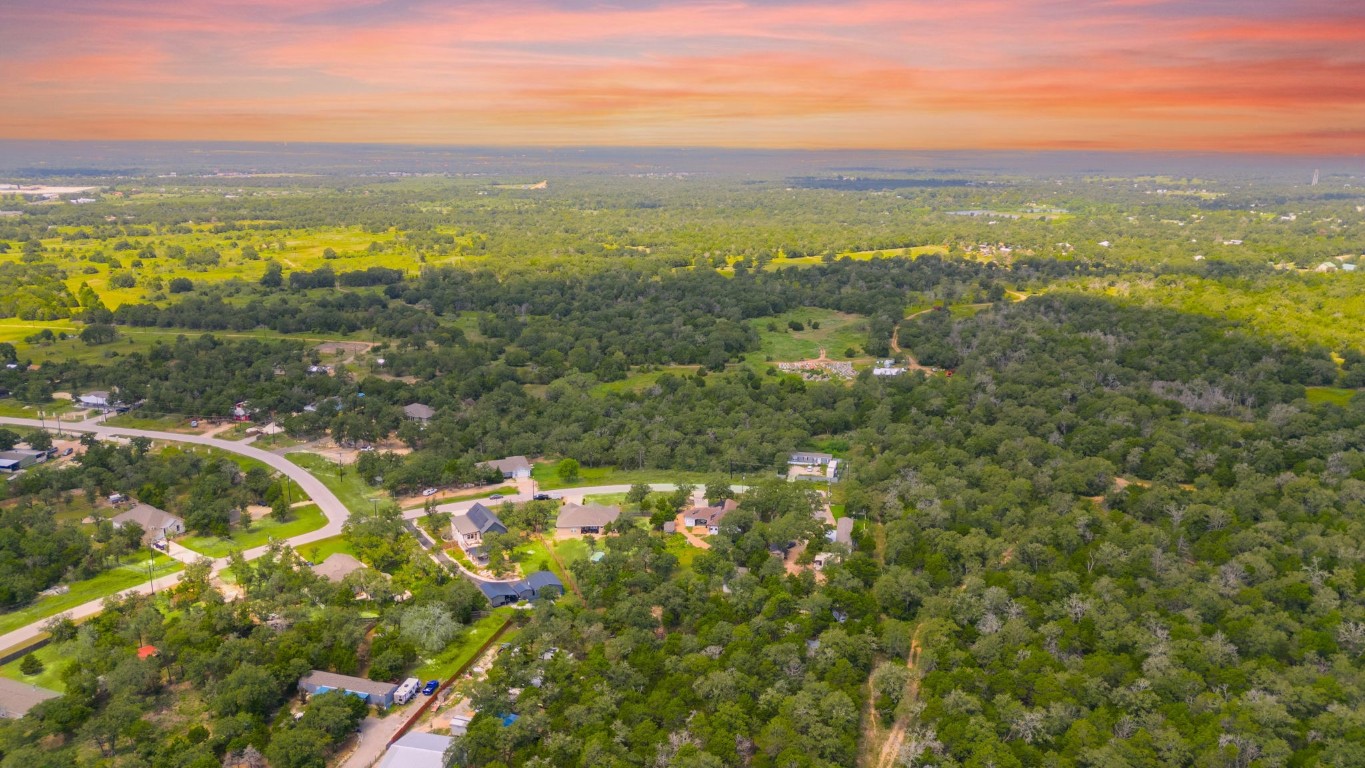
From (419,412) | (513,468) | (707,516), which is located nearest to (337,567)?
(513,468)

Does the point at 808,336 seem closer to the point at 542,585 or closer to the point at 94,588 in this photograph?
the point at 542,585

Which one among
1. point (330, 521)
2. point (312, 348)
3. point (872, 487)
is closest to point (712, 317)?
point (312, 348)

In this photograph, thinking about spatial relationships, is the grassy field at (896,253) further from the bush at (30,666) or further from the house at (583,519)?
the bush at (30,666)

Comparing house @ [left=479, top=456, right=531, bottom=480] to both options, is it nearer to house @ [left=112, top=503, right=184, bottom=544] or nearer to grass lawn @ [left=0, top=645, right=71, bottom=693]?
house @ [left=112, top=503, right=184, bottom=544]

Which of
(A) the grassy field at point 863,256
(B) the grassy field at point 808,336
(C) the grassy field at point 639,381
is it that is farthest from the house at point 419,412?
(A) the grassy field at point 863,256

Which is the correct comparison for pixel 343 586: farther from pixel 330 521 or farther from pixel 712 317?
pixel 712 317

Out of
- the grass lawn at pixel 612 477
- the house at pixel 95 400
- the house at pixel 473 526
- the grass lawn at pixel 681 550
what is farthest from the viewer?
the house at pixel 95 400

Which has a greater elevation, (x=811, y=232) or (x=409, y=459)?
(x=811, y=232)
